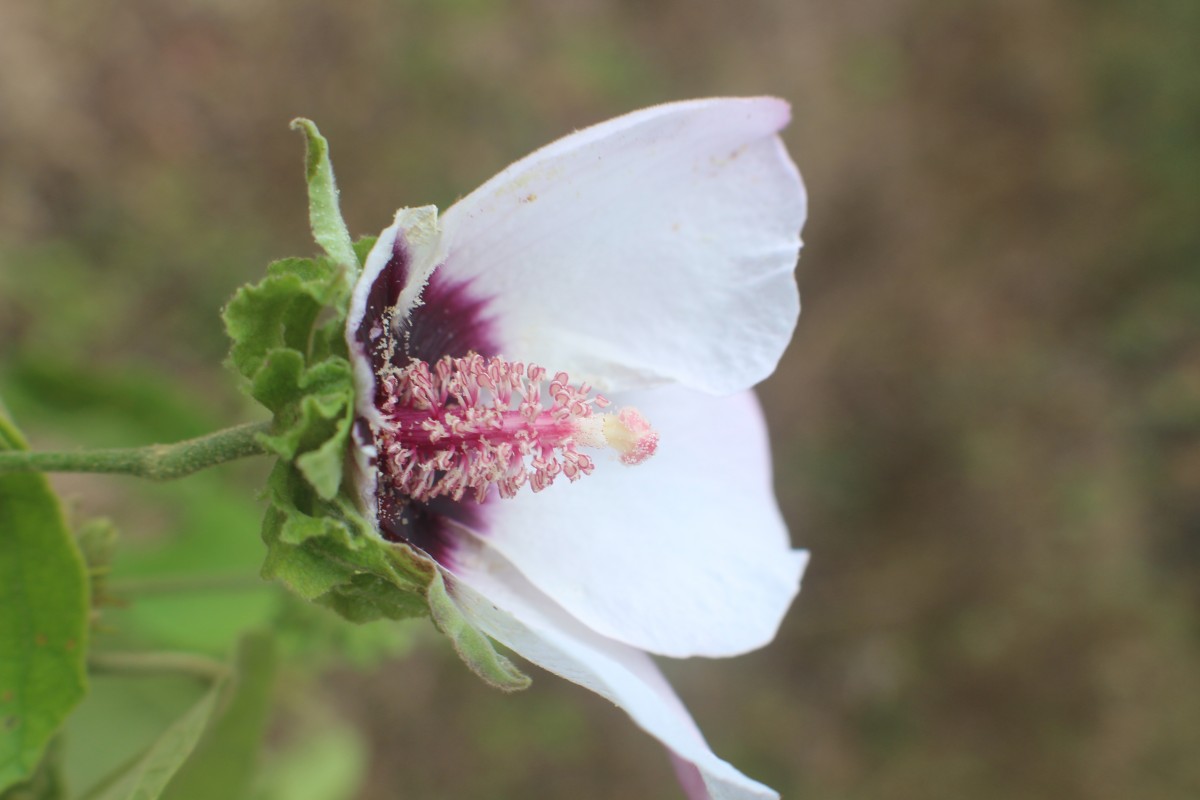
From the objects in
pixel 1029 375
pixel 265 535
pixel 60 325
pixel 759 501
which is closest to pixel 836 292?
pixel 1029 375

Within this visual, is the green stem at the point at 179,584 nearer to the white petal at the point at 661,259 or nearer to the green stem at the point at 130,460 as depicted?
the green stem at the point at 130,460

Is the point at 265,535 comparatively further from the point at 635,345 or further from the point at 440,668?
the point at 440,668

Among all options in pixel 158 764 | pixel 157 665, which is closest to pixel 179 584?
pixel 157 665

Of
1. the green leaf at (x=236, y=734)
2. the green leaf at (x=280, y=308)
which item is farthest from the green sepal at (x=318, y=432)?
the green leaf at (x=236, y=734)

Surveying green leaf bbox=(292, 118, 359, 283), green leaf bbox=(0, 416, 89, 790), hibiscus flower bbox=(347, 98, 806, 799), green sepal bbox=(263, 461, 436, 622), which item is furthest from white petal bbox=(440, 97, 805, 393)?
green leaf bbox=(0, 416, 89, 790)

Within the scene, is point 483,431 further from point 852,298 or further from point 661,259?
point 852,298

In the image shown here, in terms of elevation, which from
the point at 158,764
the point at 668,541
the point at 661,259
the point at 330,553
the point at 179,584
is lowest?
the point at 179,584

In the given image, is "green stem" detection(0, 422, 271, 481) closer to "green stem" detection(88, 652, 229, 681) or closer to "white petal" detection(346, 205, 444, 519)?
"white petal" detection(346, 205, 444, 519)
